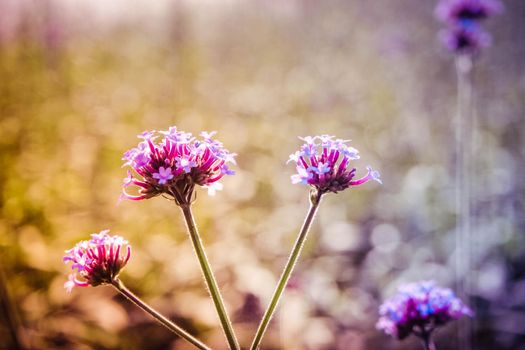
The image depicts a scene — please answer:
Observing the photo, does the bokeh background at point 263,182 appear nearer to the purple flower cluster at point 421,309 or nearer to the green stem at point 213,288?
the purple flower cluster at point 421,309

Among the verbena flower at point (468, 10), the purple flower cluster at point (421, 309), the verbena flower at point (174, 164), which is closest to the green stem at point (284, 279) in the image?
the verbena flower at point (174, 164)

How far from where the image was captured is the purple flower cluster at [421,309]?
181 centimetres

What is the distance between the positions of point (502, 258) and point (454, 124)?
2.66 metres

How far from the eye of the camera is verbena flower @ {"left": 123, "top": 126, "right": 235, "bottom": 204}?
1354 millimetres

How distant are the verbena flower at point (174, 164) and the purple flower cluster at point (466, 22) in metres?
2.71

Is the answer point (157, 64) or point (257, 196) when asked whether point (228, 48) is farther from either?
point (257, 196)

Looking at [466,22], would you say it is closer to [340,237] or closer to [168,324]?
[340,237]

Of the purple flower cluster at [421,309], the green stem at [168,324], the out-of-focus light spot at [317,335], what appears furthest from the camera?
the out-of-focus light spot at [317,335]

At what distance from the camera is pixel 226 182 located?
16.4 ft

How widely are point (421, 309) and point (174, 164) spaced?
1.11 metres

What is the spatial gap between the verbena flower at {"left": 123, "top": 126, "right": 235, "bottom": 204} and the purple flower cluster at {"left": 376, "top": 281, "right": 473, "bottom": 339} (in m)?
0.93

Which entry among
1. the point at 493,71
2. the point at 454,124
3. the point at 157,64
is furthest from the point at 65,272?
the point at 493,71

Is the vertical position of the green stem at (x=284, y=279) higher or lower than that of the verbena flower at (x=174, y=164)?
lower

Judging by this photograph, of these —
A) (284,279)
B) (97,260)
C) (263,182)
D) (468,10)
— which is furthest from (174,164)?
(263,182)
